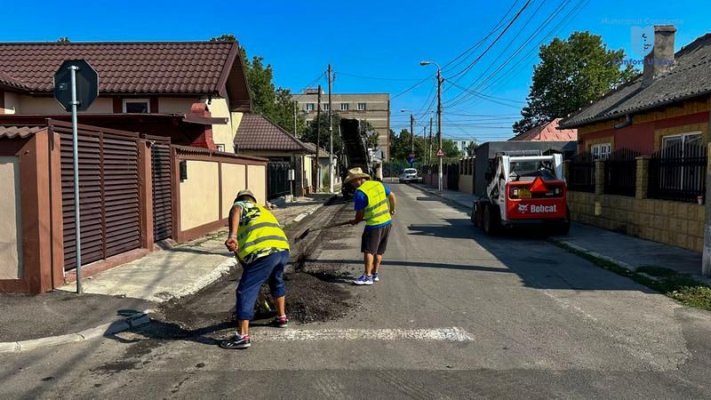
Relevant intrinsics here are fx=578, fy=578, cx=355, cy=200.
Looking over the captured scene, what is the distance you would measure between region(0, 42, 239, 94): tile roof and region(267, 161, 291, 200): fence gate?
7934 millimetres

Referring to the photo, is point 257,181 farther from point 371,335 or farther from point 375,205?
point 371,335

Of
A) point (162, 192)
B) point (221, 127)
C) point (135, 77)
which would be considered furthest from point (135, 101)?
point (162, 192)

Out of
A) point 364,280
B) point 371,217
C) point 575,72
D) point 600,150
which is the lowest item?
point 364,280

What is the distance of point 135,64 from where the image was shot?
2025 centimetres

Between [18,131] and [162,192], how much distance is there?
439 cm

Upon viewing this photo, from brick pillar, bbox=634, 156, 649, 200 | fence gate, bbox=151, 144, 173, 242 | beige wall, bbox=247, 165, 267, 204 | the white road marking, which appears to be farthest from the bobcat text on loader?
the white road marking

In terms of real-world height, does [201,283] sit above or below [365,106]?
below

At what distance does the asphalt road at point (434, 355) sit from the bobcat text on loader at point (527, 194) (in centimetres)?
570

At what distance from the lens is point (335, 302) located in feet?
24.0

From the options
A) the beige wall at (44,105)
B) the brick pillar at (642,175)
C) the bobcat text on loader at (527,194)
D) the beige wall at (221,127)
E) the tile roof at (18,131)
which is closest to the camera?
the tile roof at (18,131)

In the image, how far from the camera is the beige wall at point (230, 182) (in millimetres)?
16344

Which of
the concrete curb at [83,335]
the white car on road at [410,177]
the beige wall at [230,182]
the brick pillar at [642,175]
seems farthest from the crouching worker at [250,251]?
the white car on road at [410,177]

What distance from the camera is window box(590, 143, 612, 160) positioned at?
60.4ft

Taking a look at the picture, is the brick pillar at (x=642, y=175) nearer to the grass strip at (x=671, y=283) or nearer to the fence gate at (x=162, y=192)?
the grass strip at (x=671, y=283)
